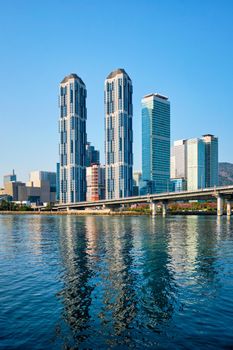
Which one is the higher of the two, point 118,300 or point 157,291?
point 118,300


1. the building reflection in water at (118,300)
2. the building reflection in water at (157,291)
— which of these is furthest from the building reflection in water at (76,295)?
the building reflection in water at (157,291)

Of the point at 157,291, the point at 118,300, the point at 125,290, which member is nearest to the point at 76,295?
the point at 118,300

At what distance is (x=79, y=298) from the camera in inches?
1081

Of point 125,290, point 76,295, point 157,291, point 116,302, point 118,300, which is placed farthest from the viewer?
point 125,290

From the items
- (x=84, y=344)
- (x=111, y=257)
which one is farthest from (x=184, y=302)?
(x=111, y=257)

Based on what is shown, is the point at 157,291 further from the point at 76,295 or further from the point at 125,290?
the point at 76,295

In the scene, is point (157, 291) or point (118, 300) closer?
point (118, 300)

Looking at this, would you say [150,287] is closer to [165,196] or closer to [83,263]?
[83,263]

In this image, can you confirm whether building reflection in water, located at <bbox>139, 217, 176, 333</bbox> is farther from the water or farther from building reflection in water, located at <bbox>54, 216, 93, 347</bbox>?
building reflection in water, located at <bbox>54, 216, 93, 347</bbox>

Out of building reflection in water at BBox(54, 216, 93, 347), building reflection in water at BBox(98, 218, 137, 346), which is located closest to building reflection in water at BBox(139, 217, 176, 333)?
building reflection in water at BBox(98, 218, 137, 346)

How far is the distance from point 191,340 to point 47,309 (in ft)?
35.6

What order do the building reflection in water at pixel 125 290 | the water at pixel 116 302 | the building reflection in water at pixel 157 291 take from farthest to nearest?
the building reflection in water at pixel 157 291 → the building reflection in water at pixel 125 290 → the water at pixel 116 302

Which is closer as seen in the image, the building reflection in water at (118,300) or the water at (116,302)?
the water at (116,302)

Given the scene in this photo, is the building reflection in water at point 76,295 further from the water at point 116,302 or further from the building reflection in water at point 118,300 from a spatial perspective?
the building reflection in water at point 118,300
